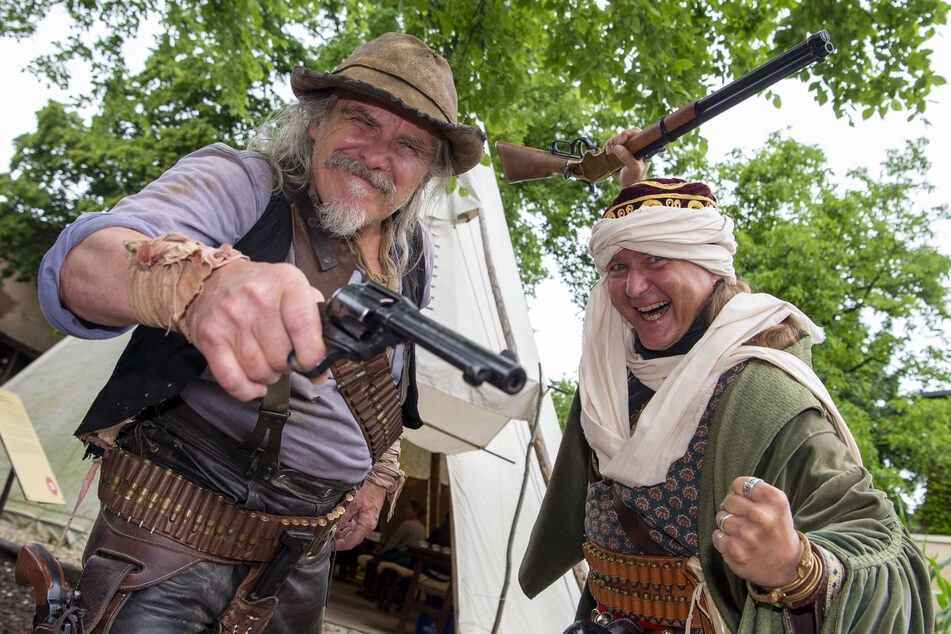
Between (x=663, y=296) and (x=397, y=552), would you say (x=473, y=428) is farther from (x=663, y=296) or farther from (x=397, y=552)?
(x=397, y=552)

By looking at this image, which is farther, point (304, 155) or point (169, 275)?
point (304, 155)

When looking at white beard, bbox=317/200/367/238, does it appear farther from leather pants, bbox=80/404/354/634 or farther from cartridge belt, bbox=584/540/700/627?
cartridge belt, bbox=584/540/700/627

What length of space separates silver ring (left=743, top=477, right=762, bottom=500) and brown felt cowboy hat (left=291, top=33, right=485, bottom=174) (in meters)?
1.43

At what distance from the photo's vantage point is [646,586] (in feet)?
7.16

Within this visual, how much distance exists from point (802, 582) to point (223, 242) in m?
1.47

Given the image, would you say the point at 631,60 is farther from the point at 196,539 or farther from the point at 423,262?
the point at 196,539

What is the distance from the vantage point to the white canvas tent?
5.92 meters

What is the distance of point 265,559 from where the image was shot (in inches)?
80.2

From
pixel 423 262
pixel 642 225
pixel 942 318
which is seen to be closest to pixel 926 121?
Answer: pixel 642 225

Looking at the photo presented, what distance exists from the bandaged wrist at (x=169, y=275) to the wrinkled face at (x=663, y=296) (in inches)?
60.2

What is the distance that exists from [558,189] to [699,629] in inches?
627

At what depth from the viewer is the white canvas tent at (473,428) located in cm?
→ 592

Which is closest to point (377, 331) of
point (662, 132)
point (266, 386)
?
point (266, 386)

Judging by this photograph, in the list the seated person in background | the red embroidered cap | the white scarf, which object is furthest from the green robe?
the seated person in background
